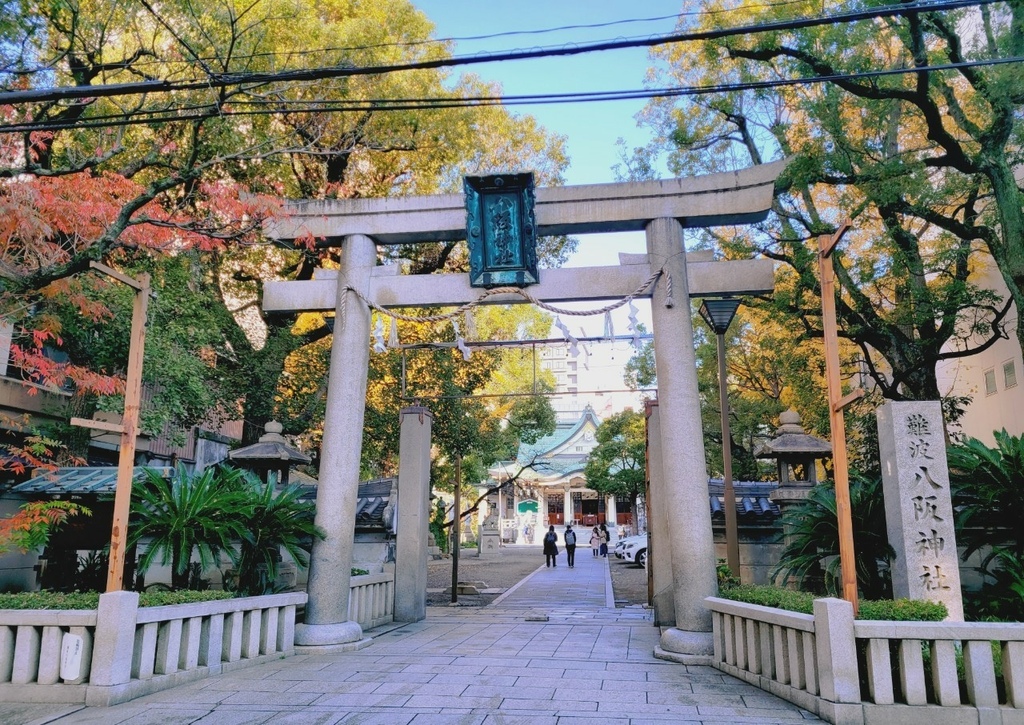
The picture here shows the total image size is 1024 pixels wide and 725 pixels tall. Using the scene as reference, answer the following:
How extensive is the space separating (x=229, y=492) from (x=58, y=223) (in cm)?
368

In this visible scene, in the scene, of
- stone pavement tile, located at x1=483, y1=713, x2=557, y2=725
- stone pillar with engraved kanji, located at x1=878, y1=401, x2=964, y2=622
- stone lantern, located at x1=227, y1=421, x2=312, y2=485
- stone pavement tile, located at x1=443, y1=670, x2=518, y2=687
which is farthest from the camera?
stone lantern, located at x1=227, y1=421, x2=312, y2=485

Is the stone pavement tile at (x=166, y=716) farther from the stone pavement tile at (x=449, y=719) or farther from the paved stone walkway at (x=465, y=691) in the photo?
the stone pavement tile at (x=449, y=719)

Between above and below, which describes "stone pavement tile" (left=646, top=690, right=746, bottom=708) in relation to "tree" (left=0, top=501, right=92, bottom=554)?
below

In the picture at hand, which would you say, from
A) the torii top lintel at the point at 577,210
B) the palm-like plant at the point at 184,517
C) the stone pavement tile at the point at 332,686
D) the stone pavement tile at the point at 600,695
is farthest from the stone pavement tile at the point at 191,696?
the torii top lintel at the point at 577,210

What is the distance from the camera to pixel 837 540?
8055 mm

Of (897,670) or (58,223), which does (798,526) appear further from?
(58,223)

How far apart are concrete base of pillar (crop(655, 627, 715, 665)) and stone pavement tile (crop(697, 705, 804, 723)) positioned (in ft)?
6.98

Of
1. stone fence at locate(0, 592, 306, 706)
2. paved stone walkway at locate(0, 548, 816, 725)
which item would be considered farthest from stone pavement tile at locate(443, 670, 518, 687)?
stone fence at locate(0, 592, 306, 706)

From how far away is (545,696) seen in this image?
6.18m

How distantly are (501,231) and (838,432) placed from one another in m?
5.16

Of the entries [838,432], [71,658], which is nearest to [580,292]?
[838,432]

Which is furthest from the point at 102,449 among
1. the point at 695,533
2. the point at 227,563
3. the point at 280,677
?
the point at 695,533

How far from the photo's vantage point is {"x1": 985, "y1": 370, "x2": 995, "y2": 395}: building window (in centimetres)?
1938

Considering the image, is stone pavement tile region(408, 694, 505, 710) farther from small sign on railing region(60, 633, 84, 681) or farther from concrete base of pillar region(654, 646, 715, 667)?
small sign on railing region(60, 633, 84, 681)
